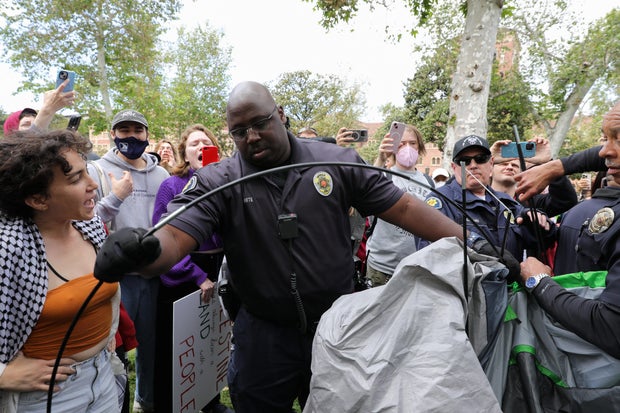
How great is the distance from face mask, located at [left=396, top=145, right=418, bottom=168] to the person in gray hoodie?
2.22m

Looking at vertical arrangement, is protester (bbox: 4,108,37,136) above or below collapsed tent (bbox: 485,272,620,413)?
above

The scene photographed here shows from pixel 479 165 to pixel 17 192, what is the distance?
2784 millimetres

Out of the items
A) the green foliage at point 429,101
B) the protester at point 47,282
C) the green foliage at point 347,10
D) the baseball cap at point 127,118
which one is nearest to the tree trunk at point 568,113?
the green foliage at point 429,101

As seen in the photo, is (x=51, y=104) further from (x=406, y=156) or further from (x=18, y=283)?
(x=406, y=156)

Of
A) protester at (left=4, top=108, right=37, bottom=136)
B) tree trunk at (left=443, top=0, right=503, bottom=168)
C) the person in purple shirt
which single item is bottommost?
the person in purple shirt

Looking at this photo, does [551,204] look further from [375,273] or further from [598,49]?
[598,49]

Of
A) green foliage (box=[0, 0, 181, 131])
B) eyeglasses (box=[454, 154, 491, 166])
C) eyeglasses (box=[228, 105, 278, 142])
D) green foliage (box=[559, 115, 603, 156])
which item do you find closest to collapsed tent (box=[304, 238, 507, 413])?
eyeglasses (box=[228, 105, 278, 142])

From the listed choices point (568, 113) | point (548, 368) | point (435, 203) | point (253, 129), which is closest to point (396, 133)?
point (435, 203)

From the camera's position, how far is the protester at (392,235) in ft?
11.5

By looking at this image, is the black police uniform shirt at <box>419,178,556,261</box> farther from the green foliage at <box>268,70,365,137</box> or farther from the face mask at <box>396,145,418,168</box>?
the green foliage at <box>268,70,365,137</box>

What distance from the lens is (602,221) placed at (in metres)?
1.62

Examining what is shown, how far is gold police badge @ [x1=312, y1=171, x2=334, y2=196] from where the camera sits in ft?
6.13

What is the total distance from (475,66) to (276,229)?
4.94 meters

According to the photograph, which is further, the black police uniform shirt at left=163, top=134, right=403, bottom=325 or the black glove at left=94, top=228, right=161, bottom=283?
the black police uniform shirt at left=163, top=134, right=403, bottom=325
